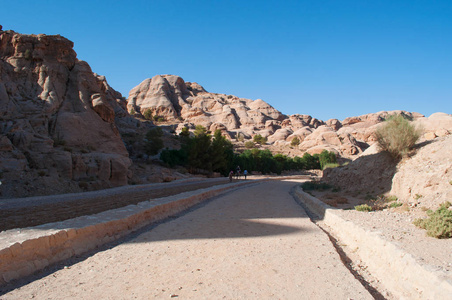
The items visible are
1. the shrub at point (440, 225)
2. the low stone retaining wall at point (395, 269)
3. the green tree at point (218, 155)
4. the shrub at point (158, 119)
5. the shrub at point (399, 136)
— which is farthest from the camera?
the shrub at point (158, 119)

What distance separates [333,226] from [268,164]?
4721 cm

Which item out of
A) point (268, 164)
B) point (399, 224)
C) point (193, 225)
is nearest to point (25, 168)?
point (193, 225)

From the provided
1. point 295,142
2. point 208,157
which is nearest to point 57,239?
point 208,157

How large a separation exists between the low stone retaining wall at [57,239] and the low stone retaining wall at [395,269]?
5.03 metres

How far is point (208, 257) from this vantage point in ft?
16.8

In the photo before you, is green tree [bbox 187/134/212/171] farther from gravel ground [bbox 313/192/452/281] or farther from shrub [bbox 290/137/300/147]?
shrub [bbox 290/137/300/147]

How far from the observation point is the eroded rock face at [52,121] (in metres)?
17.3

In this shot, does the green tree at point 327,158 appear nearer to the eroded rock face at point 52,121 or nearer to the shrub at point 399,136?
the eroded rock face at point 52,121

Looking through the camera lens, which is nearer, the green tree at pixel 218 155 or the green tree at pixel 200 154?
the green tree at pixel 200 154

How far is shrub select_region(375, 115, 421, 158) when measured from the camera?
1411cm

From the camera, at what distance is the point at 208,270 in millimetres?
4473

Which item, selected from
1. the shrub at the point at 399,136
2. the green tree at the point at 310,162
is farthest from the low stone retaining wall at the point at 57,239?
the green tree at the point at 310,162

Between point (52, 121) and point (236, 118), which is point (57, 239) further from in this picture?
point (236, 118)

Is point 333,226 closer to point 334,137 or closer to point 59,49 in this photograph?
point 59,49
